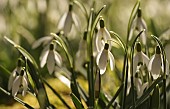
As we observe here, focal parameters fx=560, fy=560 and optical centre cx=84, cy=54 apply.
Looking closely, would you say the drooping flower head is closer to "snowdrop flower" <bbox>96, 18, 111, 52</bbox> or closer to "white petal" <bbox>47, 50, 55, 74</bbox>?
"snowdrop flower" <bbox>96, 18, 111, 52</bbox>

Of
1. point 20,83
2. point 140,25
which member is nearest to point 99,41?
point 140,25

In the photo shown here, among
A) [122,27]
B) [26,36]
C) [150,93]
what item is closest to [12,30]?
[26,36]

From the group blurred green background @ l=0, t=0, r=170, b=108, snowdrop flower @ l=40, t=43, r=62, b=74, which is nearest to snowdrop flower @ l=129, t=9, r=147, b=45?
snowdrop flower @ l=40, t=43, r=62, b=74

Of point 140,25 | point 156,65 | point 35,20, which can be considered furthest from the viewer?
point 35,20

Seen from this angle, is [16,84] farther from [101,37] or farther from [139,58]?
[139,58]

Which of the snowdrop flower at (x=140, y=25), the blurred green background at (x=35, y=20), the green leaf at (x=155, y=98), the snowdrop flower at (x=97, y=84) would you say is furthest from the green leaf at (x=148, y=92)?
the blurred green background at (x=35, y=20)

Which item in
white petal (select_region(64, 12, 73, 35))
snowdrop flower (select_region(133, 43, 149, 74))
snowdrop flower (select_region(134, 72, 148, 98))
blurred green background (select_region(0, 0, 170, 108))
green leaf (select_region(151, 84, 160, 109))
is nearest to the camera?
green leaf (select_region(151, 84, 160, 109))

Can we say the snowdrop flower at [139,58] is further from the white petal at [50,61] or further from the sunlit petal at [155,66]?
the white petal at [50,61]

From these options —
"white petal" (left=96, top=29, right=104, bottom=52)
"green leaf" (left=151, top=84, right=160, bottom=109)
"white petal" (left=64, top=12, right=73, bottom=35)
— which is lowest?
"green leaf" (left=151, top=84, right=160, bottom=109)

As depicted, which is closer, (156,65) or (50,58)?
(156,65)
